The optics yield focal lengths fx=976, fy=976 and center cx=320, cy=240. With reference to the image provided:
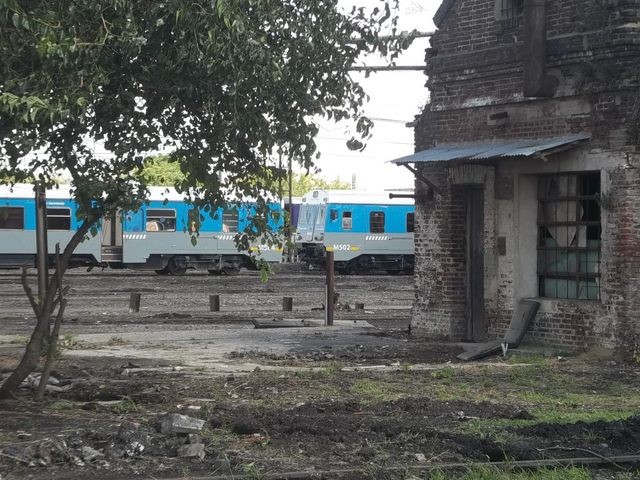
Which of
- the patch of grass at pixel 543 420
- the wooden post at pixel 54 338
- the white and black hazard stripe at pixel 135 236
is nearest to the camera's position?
the patch of grass at pixel 543 420

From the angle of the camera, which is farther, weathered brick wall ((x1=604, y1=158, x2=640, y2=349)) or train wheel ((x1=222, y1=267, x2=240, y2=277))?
train wheel ((x1=222, y1=267, x2=240, y2=277))

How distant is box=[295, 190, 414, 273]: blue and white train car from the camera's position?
42.9m

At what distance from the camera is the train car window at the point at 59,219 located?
37719 millimetres

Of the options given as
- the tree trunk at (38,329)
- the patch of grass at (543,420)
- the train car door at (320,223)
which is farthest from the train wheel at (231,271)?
the patch of grass at (543,420)

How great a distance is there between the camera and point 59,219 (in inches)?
1490

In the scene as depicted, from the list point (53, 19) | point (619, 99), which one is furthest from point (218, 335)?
point (53, 19)

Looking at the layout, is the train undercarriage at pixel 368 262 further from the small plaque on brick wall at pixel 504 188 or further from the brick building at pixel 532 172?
the small plaque on brick wall at pixel 504 188

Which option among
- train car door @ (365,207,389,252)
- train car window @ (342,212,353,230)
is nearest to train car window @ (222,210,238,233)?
train car window @ (342,212,353,230)

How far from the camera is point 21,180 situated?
1023 cm

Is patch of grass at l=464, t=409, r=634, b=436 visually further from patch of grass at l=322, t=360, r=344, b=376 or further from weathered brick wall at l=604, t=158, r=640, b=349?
weathered brick wall at l=604, t=158, r=640, b=349

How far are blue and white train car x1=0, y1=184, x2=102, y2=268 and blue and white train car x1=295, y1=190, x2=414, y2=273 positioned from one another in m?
10.3

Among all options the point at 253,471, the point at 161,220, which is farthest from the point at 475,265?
the point at 161,220

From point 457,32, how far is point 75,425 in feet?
35.5

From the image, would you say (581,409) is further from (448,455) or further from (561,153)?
(561,153)
